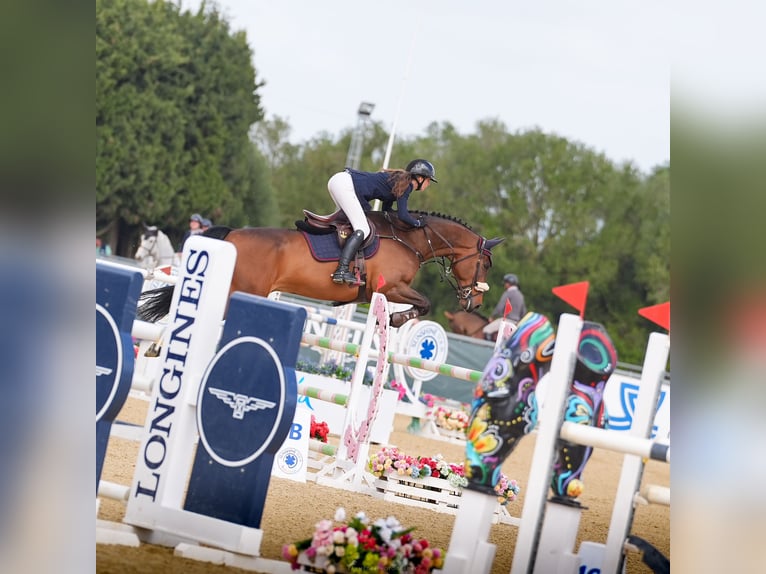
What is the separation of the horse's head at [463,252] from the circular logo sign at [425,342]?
10.1 ft

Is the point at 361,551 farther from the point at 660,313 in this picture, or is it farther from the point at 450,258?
the point at 450,258

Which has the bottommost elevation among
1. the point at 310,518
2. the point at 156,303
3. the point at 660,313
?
the point at 310,518

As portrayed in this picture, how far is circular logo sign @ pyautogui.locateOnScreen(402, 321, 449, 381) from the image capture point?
909 centimetres

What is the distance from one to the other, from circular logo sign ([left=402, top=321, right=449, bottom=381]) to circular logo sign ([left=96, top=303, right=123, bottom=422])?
6781mm

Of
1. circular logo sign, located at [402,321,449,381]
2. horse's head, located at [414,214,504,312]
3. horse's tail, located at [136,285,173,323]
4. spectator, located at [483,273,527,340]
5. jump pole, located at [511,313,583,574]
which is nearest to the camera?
jump pole, located at [511,313,583,574]

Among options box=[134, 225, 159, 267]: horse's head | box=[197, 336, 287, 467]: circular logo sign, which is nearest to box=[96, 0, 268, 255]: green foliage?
box=[134, 225, 159, 267]: horse's head

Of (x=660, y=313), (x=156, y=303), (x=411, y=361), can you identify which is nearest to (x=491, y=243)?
(x=411, y=361)

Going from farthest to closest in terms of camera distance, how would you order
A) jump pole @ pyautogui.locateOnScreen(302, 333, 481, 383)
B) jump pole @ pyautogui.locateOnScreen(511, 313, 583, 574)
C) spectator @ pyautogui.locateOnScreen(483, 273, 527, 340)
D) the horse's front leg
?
spectator @ pyautogui.locateOnScreen(483, 273, 527, 340)
the horse's front leg
jump pole @ pyautogui.locateOnScreen(302, 333, 481, 383)
jump pole @ pyautogui.locateOnScreen(511, 313, 583, 574)

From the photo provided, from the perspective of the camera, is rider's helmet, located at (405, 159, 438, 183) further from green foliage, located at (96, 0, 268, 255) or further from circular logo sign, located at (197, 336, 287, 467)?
green foliage, located at (96, 0, 268, 255)

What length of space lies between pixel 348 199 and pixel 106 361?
3105 millimetres

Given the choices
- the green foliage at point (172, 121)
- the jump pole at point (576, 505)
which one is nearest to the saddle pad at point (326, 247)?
the jump pole at point (576, 505)

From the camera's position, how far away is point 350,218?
536 centimetres
